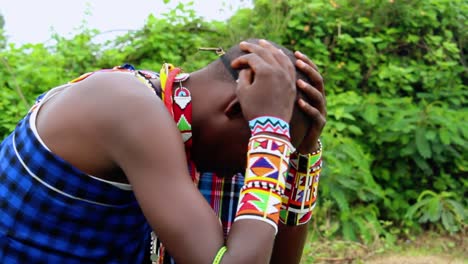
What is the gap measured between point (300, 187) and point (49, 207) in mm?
886

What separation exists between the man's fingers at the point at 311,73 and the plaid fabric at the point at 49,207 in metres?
0.61

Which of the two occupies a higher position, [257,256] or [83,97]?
[83,97]

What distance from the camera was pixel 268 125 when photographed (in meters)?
1.65

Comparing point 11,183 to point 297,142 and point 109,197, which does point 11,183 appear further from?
point 297,142

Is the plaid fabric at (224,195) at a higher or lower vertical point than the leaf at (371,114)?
higher

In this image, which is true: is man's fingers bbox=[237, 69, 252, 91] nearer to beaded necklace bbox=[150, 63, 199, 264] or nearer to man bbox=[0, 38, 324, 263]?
man bbox=[0, 38, 324, 263]

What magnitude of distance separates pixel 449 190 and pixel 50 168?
11.8 ft

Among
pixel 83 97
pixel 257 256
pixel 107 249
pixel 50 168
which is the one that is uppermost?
pixel 83 97

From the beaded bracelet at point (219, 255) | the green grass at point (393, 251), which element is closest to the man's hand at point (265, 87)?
the beaded bracelet at point (219, 255)

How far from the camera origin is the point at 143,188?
5.05ft

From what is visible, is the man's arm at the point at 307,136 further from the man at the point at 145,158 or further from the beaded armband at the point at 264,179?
the beaded armband at the point at 264,179

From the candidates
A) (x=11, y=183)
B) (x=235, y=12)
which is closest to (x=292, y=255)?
(x=11, y=183)

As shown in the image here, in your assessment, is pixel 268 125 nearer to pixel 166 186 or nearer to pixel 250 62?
pixel 250 62

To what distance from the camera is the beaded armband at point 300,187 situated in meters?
2.14
